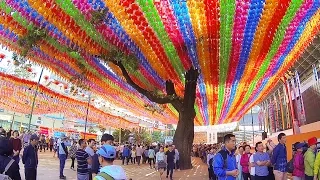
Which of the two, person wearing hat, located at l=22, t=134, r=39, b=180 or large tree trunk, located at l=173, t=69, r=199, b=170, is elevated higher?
large tree trunk, located at l=173, t=69, r=199, b=170

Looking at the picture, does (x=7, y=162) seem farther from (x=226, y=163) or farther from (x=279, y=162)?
(x=279, y=162)

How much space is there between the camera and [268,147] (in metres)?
8.43

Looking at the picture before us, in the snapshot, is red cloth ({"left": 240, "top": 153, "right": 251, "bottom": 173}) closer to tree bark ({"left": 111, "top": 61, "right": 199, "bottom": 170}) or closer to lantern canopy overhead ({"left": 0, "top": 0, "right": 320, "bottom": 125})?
lantern canopy overhead ({"left": 0, "top": 0, "right": 320, "bottom": 125})

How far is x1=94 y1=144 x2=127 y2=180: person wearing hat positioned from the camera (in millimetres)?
2951

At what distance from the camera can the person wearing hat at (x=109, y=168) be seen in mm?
2951

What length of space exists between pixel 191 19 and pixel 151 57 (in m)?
3.03

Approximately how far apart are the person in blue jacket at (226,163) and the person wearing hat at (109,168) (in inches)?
79.9

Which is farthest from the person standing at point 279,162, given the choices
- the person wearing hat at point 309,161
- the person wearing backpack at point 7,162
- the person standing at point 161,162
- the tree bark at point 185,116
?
the tree bark at point 185,116

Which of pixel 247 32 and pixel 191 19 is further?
pixel 247 32

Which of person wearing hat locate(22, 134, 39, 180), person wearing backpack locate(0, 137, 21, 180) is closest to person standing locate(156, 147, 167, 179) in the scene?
person wearing hat locate(22, 134, 39, 180)

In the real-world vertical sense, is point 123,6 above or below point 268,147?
above

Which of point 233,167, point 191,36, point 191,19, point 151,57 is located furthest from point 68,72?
point 233,167

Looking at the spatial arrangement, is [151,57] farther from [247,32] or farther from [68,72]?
[68,72]

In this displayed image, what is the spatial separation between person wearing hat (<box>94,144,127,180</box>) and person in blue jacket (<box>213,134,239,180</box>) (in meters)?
2.03
